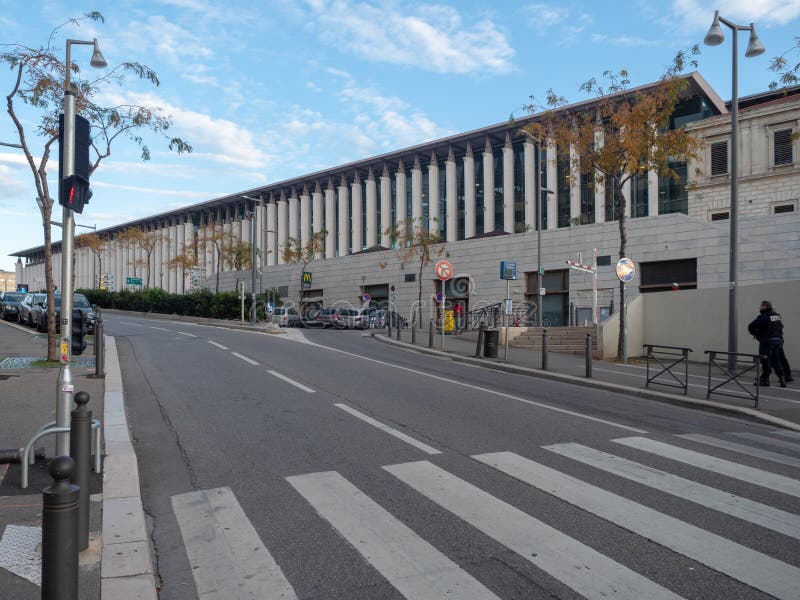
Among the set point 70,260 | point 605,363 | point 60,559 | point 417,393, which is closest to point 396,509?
point 60,559

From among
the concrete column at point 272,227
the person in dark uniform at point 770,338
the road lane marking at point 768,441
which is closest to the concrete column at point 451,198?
the concrete column at point 272,227

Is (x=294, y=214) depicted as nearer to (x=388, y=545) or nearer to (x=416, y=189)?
(x=416, y=189)

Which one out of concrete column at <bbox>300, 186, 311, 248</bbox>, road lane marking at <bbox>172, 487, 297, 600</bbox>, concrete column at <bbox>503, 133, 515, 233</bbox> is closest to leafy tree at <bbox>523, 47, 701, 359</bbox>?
road lane marking at <bbox>172, 487, 297, 600</bbox>

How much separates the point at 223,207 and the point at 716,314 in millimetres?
71098

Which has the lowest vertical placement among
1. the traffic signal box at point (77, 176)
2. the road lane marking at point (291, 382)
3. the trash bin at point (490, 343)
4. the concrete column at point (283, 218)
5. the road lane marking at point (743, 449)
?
the road lane marking at point (743, 449)

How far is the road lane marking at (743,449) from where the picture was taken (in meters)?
7.15

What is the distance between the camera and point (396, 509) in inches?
206

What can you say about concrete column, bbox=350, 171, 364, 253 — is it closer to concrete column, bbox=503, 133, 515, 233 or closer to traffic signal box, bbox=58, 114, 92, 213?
concrete column, bbox=503, 133, 515, 233

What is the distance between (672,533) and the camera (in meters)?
4.73

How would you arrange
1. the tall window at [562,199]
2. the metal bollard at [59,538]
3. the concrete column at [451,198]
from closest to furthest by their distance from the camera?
the metal bollard at [59,538] < the tall window at [562,199] < the concrete column at [451,198]

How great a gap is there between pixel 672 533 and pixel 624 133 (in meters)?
16.7

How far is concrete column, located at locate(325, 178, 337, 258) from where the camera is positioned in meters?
67.8

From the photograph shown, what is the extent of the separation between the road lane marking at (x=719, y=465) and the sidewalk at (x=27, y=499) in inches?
226

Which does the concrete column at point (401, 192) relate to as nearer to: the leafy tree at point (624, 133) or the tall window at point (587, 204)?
the tall window at point (587, 204)
